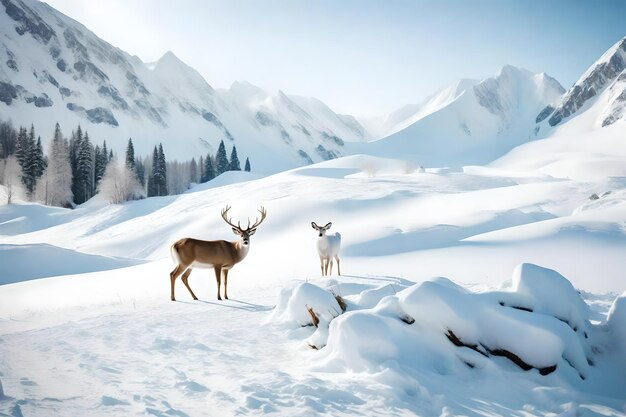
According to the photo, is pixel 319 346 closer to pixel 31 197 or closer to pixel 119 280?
pixel 119 280

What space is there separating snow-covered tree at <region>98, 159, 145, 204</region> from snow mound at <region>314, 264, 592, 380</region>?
2527 inches

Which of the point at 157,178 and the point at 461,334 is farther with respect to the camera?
the point at 157,178

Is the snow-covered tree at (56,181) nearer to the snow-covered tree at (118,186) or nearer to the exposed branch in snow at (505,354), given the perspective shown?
the snow-covered tree at (118,186)

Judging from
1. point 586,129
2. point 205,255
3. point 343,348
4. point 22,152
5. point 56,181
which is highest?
point 586,129

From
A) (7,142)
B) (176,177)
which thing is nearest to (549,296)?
(176,177)

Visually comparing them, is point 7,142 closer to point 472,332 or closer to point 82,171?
point 82,171

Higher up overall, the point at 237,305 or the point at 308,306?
the point at 308,306

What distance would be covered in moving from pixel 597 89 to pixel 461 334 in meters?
165

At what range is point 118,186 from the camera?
201 feet

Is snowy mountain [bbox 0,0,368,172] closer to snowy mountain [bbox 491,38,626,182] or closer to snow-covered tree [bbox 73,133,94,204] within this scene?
snow-covered tree [bbox 73,133,94,204]

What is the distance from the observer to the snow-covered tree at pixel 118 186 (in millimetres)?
61188

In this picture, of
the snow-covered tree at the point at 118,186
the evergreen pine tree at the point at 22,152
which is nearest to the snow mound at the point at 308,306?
the snow-covered tree at the point at 118,186

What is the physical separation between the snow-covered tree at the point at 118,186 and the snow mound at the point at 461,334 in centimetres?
6418

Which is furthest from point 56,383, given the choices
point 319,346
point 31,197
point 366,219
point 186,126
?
point 186,126
